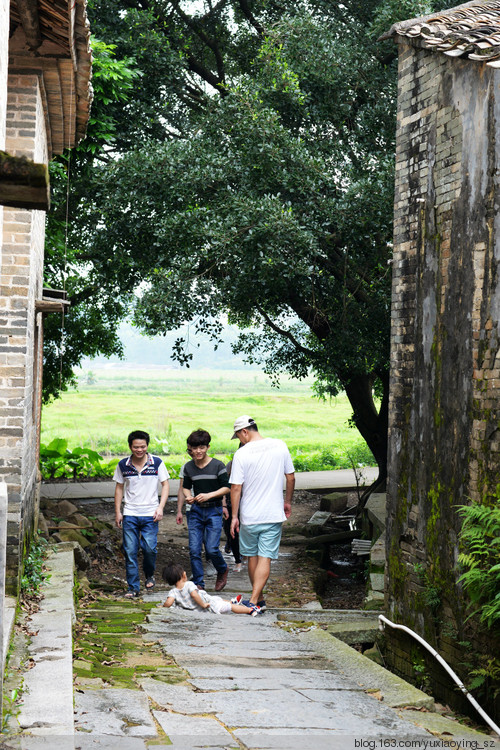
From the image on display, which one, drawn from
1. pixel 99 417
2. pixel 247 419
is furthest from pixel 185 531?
pixel 99 417

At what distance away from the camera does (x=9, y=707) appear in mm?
4176

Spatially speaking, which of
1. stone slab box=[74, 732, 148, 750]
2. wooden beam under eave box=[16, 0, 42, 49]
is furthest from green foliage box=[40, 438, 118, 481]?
stone slab box=[74, 732, 148, 750]

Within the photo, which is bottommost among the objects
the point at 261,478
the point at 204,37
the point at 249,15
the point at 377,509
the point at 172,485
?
the point at 172,485

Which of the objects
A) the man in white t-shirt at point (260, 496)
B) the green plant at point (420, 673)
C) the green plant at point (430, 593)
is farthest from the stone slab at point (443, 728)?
the man in white t-shirt at point (260, 496)

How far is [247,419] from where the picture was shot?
7.98 metres

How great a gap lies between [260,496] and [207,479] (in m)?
1.13

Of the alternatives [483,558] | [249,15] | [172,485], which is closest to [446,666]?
[483,558]

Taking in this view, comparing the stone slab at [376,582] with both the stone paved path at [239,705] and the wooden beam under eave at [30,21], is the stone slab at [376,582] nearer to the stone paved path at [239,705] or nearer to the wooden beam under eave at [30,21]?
the stone paved path at [239,705]

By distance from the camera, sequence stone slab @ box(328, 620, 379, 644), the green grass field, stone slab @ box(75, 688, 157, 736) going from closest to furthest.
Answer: stone slab @ box(75, 688, 157, 736) → stone slab @ box(328, 620, 379, 644) → the green grass field

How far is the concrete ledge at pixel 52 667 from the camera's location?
3.97m

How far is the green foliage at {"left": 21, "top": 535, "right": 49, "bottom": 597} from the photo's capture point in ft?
23.6

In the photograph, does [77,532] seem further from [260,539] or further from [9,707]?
[9,707]

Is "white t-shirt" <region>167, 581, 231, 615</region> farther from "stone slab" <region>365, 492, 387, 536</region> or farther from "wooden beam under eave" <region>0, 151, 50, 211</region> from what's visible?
"wooden beam under eave" <region>0, 151, 50, 211</region>

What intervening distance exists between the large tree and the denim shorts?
15.4 feet
